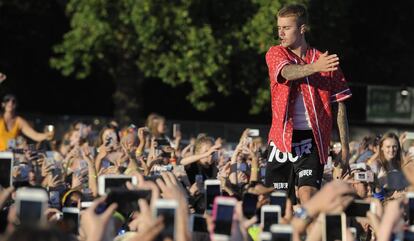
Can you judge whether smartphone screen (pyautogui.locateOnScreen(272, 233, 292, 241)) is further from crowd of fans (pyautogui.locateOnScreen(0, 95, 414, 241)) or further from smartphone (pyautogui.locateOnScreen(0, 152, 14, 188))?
smartphone (pyautogui.locateOnScreen(0, 152, 14, 188))

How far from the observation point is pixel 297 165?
9.17 meters

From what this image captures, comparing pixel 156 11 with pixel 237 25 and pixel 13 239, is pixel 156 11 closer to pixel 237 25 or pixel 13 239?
pixel 237 25

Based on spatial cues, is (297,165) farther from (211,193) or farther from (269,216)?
(269,216)

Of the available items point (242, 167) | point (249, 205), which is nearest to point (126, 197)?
point (249, 205)

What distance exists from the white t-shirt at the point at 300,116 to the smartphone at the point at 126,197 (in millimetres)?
2797

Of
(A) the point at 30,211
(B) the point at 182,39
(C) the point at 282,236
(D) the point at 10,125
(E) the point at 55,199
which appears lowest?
(C) the point at 282,236

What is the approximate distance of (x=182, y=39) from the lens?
2619 cm

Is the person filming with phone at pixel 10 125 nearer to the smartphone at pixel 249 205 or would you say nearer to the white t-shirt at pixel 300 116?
the white t-shirt at pixel 300 116

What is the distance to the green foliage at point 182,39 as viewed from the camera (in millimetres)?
25797

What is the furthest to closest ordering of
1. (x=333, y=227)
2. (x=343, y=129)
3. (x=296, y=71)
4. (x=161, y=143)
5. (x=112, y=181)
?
(x=161, y=143)
(x=343, y=129)
(x=296, y=71)
(x=112, y=181)
(x=333, y=227)

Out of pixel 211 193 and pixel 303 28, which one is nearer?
pixel 211 193

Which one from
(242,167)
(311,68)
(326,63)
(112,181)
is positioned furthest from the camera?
(242,167)

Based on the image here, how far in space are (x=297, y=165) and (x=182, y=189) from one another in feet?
7.21

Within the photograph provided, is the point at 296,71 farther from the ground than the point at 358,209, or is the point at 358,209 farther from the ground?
the point at 296,71
